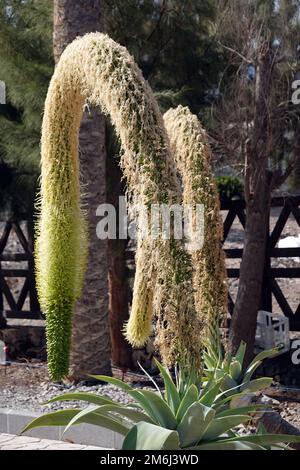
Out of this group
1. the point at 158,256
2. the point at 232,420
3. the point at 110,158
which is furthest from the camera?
the point at 110,158

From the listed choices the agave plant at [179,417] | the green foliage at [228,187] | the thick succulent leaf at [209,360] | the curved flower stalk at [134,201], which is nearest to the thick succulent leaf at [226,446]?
the agave plant at [179,417]

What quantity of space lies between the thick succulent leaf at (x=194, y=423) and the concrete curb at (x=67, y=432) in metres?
2.36

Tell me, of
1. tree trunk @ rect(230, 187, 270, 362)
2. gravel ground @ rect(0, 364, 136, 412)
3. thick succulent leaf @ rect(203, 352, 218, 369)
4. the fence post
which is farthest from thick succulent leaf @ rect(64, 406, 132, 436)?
the fence post

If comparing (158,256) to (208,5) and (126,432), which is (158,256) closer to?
(126,432)

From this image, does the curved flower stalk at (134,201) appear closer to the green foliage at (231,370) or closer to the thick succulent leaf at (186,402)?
the thick succulent leaf at (186,402)

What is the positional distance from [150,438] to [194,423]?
305 millimetres

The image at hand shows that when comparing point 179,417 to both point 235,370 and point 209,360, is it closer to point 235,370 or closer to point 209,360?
point 209,360

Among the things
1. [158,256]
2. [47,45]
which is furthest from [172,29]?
[158,256]

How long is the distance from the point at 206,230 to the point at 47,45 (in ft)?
17.4

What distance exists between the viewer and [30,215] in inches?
388

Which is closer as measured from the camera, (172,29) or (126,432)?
(126,432)

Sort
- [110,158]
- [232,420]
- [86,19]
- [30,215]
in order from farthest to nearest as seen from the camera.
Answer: [30,215] → [110,158] → [86,19] → [232,420]

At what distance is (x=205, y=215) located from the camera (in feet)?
13.9

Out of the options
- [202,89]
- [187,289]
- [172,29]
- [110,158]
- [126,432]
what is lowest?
[126,432]
